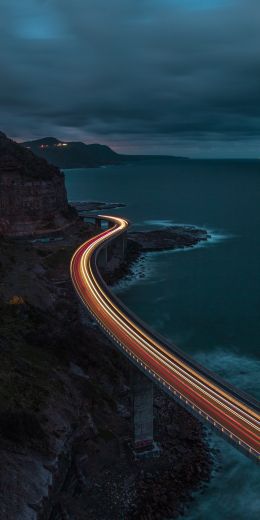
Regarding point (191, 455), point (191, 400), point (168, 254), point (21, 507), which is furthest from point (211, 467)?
point (168, 254)

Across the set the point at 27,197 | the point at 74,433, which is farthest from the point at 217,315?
the point at 27,197

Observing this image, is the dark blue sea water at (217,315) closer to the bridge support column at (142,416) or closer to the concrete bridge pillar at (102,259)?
the bridge support column at (142,416)

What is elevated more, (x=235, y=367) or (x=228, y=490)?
(x=235, y=367)

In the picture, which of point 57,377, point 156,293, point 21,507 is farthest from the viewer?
point 156,293

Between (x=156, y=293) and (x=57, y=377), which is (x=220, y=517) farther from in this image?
(x=156, y=293)

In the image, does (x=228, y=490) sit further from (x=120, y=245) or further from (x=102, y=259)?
(x=120, y=245)

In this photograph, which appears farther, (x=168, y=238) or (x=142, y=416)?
(x=168, y=238)

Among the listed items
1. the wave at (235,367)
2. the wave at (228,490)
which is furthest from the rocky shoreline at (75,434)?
the wave at (235,367)

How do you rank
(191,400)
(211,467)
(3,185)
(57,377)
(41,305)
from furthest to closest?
(3,185) < (41,305) < (57,377) < (211,467) < (191,400)
